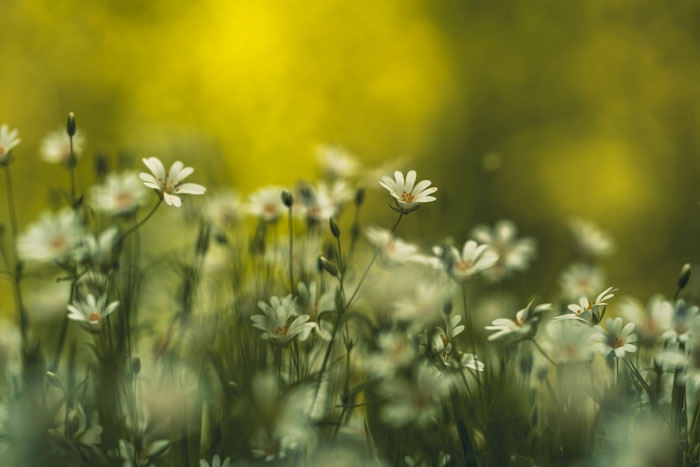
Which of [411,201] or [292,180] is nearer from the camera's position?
[411,201]

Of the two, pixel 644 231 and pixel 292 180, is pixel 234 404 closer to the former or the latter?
pixel 292 180

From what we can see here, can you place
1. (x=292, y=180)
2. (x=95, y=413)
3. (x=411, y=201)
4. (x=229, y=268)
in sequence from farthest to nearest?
(x=292, y=180), (x=229, y=268), (x=95, y=413), (x=411, y=201)

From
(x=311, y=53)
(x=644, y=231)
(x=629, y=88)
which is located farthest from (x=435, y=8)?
(x=644, y=231)

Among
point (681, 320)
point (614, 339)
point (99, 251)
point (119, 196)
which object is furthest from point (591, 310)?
point (119, 196)

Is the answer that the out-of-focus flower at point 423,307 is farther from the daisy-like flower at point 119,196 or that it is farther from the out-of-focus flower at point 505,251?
the daisy-like flower at point 119,196

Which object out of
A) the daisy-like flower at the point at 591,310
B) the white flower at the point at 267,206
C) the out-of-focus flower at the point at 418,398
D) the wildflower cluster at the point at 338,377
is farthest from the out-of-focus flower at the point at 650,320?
the white flower at the point at 267,206

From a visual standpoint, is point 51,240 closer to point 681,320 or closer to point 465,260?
point 465,260

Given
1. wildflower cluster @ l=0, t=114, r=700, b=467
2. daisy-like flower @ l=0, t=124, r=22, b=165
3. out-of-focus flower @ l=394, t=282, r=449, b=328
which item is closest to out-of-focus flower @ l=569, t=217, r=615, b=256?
wildflower cluster @ l=0, t=114, r=700, b=467
